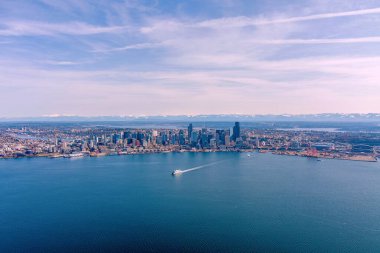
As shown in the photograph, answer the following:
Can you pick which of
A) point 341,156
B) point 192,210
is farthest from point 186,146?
point 192,210

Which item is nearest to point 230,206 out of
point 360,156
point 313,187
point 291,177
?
point 313,187

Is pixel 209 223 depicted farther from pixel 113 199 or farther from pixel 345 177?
pixel 345 177

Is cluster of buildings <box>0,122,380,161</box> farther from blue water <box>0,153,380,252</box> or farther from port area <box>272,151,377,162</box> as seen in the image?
blue water <box>0,153,380,252</box>

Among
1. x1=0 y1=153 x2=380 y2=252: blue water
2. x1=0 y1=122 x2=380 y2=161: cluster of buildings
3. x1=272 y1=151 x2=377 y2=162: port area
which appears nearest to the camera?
x1=0 y1=153 x2=380 y2=252: blue water

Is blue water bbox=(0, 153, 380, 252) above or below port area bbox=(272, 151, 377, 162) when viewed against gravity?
below

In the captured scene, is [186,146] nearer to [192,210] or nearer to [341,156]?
[341,156]

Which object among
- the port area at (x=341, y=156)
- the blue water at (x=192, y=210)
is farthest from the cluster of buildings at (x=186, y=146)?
the blue water at (x=192, y=210)

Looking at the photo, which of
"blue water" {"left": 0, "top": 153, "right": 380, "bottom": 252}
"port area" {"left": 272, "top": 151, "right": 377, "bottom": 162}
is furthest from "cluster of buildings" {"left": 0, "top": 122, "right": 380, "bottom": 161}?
"blue water" {"left": 0, "top": 153, "right": 380, "bottom": 252}

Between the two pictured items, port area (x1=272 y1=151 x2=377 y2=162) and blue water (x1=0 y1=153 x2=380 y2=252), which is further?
port area (x1=272 y1=151 x2=377 y2=162)
